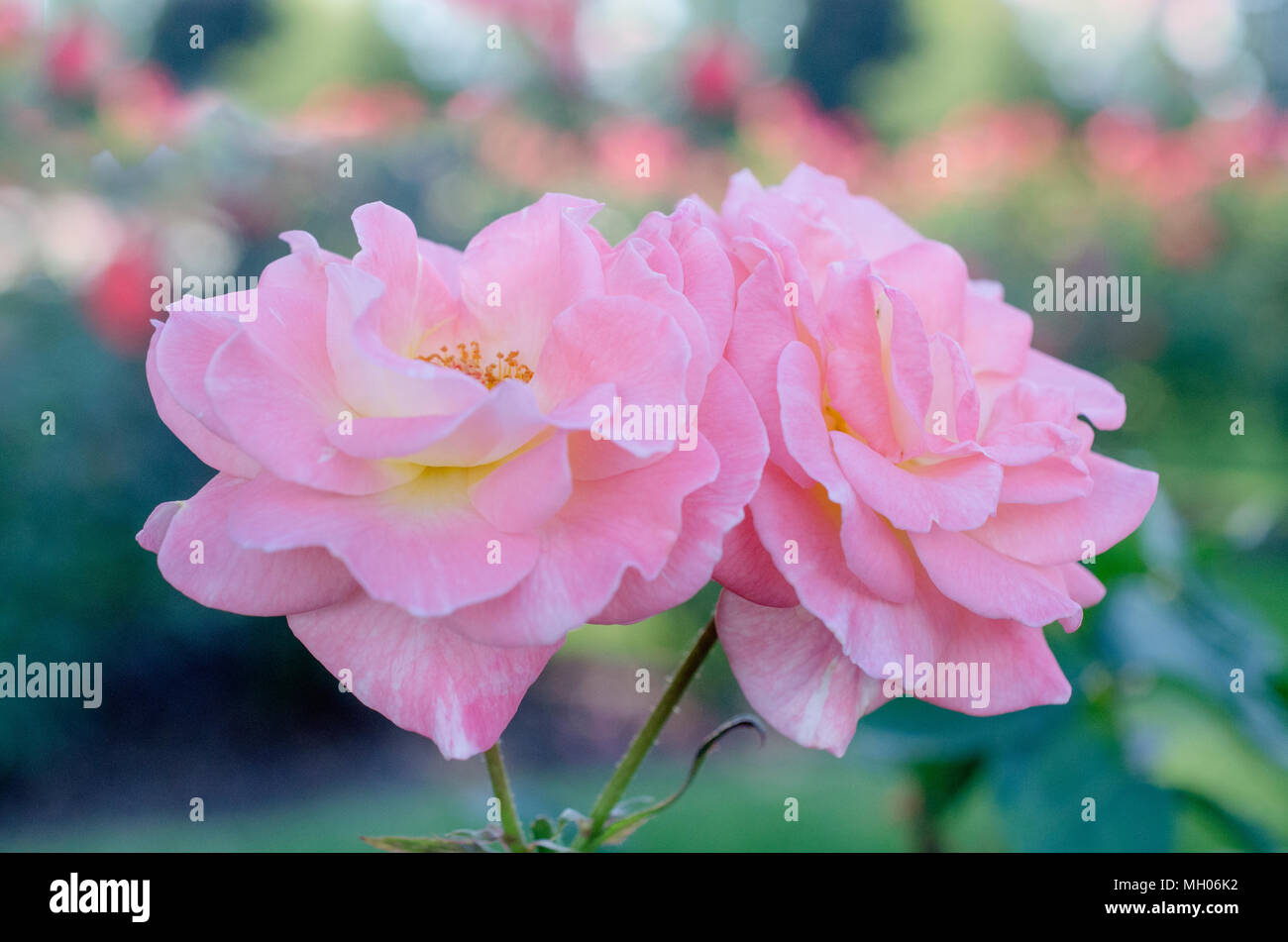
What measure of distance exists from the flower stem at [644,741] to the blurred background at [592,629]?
0.25 m

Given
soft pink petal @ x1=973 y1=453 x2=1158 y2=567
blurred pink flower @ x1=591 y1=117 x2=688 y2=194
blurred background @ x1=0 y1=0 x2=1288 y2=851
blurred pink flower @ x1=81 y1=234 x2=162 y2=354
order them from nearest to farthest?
soft pink petal @ x1=973 y1=453 x2=1158 y2=567
blurred background @ x1=0 y1=0 x2=1288 y2=851
blurred pink flower @ x1=81 y1=234 x2=162 y2=354
blurred pink flower @ x1=591 y1=117 x2=688 y2=194

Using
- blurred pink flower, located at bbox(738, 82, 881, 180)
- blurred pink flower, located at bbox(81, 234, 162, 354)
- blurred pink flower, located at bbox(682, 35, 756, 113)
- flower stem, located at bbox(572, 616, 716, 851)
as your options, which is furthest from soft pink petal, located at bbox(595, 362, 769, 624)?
blurred pink flower, located at bbox(682, 35, 756, 113)

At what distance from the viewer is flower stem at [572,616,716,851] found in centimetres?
55

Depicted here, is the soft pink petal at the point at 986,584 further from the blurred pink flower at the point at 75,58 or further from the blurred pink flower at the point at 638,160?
the blurred pink flower at the point at 75,58

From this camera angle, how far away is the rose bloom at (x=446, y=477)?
0.44 metres

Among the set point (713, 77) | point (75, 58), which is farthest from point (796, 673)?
point (713, 77)

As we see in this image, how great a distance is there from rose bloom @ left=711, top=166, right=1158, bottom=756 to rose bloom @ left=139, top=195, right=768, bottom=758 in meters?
0.03

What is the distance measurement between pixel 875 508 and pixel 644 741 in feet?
0.61

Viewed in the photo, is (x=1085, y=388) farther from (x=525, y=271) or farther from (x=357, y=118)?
(x=357, y=118)

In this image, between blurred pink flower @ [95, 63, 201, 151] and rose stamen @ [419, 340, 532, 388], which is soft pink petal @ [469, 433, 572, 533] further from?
blurred pink flower @ [95, 63, 201, 151]

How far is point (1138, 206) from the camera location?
3238mm

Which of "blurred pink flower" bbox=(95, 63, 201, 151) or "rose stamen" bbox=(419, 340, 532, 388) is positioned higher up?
"blurred pink flower" bbox=(95, 63, 201, 151)

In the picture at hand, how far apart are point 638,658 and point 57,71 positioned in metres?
2.05
